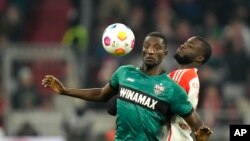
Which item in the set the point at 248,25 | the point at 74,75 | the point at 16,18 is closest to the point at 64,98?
the point at 74,75

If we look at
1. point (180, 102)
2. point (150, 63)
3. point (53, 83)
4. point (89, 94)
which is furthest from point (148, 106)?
point (53, 83)

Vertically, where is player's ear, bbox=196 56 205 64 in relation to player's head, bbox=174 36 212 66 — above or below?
below

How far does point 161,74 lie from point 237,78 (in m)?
9.08

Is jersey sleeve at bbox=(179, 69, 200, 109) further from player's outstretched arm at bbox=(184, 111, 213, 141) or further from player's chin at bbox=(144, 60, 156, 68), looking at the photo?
player's chin at bbox=(144, 60, 156, 68)

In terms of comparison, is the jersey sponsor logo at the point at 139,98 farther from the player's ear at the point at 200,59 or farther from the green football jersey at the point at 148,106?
the player's ear at the point at 200,59

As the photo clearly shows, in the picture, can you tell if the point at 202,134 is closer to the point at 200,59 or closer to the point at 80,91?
the point at 200,59

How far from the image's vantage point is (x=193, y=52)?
1062 cm

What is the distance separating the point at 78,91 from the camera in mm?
10648

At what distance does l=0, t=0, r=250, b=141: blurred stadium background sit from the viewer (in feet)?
57.7

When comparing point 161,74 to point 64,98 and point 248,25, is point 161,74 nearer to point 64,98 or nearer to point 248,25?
point 64,98

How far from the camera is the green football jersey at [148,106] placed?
9.98m

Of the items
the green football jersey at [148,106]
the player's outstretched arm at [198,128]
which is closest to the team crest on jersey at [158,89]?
the green football jersey at [148,106]

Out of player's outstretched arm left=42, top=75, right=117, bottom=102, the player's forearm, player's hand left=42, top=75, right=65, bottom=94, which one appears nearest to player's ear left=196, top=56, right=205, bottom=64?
player's outstretched arm left=42, top=75, right=117, bottom=102

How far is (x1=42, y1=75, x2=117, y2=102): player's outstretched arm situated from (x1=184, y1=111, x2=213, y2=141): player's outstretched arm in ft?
3.01
